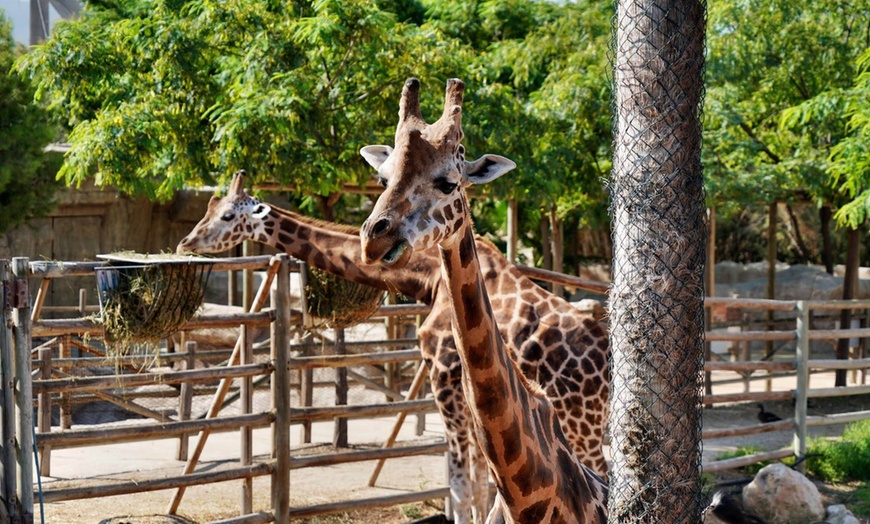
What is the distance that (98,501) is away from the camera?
769cm

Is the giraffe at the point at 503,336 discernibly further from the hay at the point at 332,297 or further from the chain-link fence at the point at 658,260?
the chain-link fence at the point at 658,260

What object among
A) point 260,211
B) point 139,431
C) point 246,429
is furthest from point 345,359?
point 139,431

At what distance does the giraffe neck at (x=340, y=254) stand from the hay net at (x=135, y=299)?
44.5 inches

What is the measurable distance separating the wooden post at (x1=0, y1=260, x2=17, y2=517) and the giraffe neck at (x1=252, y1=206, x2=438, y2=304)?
1.91 m

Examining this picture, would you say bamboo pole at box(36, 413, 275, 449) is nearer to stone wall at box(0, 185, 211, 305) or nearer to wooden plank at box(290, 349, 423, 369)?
wooden plank at box(290, 349, 423, 369)

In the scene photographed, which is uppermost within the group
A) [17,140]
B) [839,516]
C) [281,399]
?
[17,140]

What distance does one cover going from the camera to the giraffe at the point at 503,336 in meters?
6.78

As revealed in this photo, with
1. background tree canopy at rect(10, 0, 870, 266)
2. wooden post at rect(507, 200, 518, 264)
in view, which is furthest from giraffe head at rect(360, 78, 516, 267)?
wooden post at rect(507, 200, 518, 264)

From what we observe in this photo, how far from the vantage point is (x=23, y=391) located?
223 inches

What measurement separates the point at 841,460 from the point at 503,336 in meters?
4.45

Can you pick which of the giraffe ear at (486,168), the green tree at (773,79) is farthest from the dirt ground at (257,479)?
the giraffe ear at (486,168)

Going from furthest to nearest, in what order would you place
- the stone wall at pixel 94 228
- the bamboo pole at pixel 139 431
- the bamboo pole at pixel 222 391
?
the stone wall at pixel 94 228 → the bamboo pole at pixel 222 391 → the bamboo pole at pixel 139 431

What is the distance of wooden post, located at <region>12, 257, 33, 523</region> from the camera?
5633 mm

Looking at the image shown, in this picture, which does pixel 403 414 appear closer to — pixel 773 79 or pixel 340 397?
pixel 340 397
